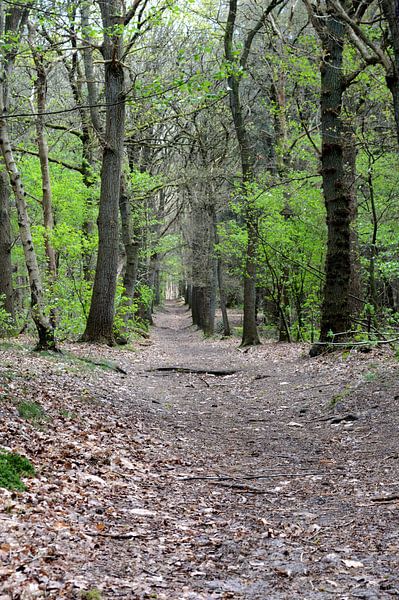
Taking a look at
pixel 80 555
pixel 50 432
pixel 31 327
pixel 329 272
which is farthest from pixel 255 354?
pixel 80 555

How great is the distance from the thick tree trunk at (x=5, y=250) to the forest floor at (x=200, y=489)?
5714 millimetres

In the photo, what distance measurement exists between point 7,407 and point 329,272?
7994 mm

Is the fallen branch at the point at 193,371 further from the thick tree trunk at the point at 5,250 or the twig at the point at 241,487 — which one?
the twig at the point at 241,487

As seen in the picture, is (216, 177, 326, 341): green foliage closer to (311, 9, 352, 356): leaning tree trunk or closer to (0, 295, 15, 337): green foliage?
(311, 9, 352, 356): leaning tree trunk

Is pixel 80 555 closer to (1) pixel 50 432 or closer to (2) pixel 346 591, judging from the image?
(2) pixel 346 591

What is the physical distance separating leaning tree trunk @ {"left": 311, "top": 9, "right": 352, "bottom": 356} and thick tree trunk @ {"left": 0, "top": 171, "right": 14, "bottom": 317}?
8669 mm

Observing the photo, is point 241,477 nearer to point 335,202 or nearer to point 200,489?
point 200,489

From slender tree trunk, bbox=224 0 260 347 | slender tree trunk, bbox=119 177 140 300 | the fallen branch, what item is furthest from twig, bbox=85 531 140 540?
slender tree trunk, bbox=119 177 140 300

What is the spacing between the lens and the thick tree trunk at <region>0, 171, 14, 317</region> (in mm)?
14812

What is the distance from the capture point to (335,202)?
11.8m

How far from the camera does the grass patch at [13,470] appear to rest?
162 inches

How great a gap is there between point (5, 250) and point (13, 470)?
1154 centimetres

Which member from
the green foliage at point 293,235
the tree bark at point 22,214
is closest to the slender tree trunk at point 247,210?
the green foliage at point 293,235

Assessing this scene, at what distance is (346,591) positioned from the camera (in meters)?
2.98
